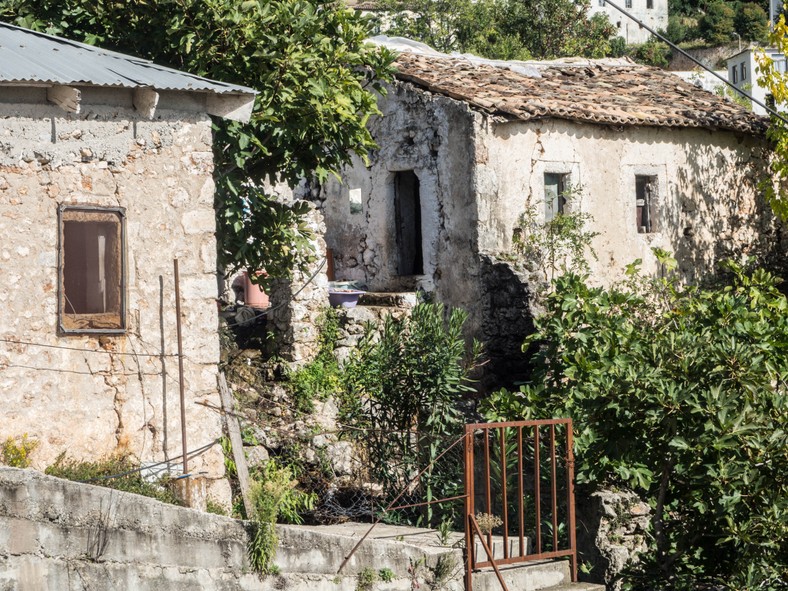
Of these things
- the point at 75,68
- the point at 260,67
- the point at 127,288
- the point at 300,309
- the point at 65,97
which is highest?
the point at 260,67

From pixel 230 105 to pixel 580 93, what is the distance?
9.01 m

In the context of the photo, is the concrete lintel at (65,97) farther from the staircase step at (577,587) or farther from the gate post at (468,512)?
the staircase step at (577,587)

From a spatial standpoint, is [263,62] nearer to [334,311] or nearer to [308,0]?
[308,0]

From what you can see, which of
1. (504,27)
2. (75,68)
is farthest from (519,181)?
(504,27)

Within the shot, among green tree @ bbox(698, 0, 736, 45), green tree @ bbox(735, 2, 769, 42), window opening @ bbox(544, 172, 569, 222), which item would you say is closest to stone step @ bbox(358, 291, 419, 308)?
window opening @ bbox(544, 172, 569, 222)

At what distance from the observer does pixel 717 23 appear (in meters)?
71.7

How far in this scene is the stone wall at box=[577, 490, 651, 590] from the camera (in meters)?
11.3

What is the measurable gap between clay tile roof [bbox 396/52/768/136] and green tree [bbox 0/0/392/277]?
298cm

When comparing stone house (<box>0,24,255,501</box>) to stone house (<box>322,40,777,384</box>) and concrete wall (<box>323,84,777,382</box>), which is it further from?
concrete wall (<box>323,84,777,382</box>)

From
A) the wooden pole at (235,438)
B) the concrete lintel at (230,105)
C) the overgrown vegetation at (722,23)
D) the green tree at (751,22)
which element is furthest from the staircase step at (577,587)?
the green tree at (751,22)

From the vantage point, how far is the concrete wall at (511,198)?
16.3m

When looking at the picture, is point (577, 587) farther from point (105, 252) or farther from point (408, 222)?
point (408, 222)

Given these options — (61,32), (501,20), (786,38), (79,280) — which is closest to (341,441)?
(79,280)

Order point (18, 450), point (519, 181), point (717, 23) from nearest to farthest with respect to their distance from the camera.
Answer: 1. point (18, 450)
2. point (519, 181)
3. point (717, 23)
